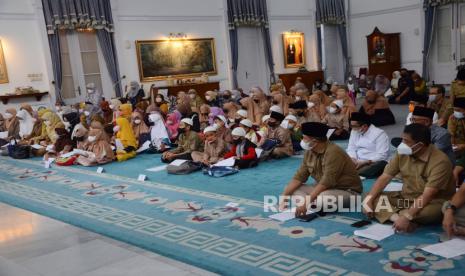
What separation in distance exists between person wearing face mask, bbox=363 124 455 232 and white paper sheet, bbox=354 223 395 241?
0.19 feet

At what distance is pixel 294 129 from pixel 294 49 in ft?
31.6

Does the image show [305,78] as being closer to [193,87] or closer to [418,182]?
Result: [193,87]

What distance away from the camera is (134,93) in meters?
12.4

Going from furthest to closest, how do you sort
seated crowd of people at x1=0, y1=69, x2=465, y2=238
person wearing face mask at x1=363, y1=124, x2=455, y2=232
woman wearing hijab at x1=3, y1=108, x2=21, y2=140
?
woman wearing hijab at x1=3, y1=108, x2=21, y2=140 → seated crowd of people at x1=0, y1=69, x2=465, y2=238 → person wearing face mask at x1=363, y1=124, x2=455, y2=232

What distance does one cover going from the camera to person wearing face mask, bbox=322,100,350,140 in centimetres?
775

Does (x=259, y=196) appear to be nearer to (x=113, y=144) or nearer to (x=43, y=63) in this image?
(x=113, y=144)

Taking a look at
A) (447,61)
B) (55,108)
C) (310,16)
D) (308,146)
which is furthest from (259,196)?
(310,16)

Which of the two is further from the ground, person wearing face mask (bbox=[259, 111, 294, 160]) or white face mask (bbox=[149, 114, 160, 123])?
white face mask (bbox=[149, 114, 160, 123])

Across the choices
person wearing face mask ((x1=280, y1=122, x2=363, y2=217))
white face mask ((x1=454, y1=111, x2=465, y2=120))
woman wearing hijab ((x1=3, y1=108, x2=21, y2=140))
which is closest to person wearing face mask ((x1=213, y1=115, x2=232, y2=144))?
person wearing face mask ((x1=280, y1=122, x2=363, y2=217))

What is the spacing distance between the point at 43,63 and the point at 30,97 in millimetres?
926

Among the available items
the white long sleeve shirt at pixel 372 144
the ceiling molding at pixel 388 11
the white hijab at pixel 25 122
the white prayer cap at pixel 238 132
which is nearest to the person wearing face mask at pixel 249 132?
the white prayer cap at pixel 238 132

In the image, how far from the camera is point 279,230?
3818 mm

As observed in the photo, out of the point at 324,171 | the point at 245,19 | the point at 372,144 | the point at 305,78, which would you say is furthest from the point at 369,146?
the point at 305,78

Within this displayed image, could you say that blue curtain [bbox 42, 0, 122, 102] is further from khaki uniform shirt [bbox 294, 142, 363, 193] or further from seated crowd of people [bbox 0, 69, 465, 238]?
khaki uniform shirt [bbox 294, 142, 363, 193]
